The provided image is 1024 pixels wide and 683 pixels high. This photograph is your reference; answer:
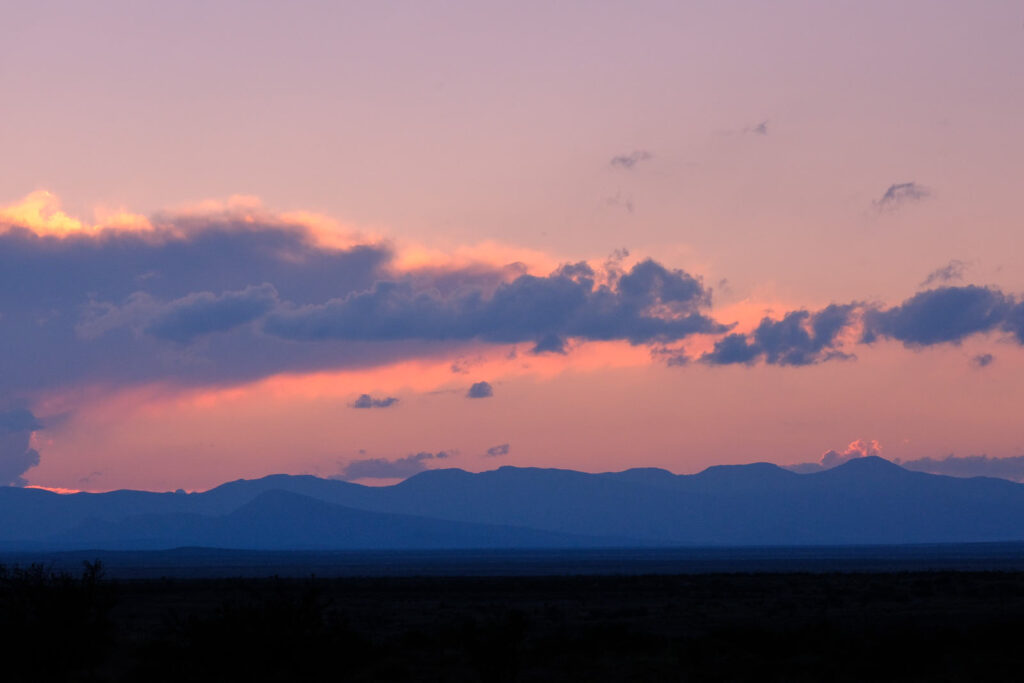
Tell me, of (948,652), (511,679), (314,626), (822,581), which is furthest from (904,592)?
(314,626)

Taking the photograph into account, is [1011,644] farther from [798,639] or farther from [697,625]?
[697,625]

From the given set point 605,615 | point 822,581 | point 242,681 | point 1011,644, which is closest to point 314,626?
point 242,681

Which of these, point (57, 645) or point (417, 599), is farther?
point (417, 599)

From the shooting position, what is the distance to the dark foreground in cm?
2317

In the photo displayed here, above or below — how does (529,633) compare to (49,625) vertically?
below

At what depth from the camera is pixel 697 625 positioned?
148ft

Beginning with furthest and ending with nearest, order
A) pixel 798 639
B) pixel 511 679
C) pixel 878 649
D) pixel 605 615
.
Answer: pixel 605 615 → pixel 798 639 → pixel 878 649 → pixel 511 679

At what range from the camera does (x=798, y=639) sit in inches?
1405

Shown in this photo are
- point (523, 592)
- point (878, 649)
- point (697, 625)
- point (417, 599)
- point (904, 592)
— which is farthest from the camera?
point (523, 592)

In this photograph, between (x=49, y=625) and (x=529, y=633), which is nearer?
(x=49, y=625)

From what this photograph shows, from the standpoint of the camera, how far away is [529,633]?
42.5 metres

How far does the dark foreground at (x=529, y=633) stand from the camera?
23.2 meters

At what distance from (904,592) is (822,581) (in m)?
13.8

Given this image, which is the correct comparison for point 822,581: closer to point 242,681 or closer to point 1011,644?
point 1011,644
